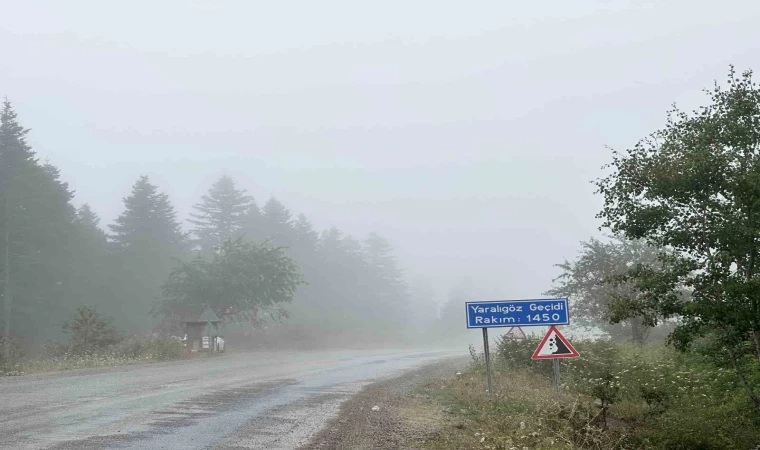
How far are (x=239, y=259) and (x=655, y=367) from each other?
3351 cm

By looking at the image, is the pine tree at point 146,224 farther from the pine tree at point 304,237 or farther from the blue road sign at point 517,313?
the blue road sign at point 517,313

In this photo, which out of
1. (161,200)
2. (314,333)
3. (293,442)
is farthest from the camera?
(161,200)

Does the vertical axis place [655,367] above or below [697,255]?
below

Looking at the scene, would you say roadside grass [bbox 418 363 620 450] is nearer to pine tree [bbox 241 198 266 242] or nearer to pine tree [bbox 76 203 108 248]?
pine tree [bbox 76 203 108 248]

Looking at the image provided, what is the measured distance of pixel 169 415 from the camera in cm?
1165

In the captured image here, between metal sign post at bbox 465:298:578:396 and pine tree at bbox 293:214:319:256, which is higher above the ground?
pine tree at bbox 293:214:319:256

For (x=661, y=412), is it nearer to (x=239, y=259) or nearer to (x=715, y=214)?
(x=715, y=214)

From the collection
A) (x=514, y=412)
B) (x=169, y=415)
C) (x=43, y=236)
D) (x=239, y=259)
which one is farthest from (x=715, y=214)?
(x=43, y=236)

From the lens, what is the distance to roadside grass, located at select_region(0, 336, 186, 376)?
949 inches

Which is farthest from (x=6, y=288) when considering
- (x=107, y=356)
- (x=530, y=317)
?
(x=530, y=317)

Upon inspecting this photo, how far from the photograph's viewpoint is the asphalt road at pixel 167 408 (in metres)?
9.28

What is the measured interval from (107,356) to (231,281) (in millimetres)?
15893

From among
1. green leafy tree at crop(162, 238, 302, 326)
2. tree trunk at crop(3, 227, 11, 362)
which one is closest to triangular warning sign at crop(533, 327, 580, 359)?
green leafy tree at crop(162, 238, 302, 326)

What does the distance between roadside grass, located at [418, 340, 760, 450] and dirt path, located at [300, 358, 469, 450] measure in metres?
0.38
